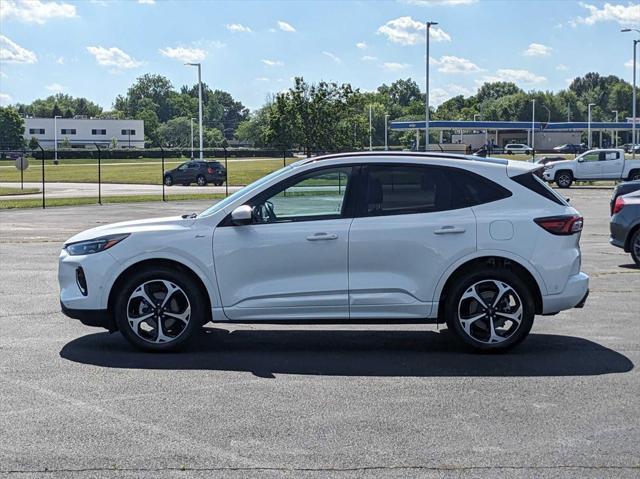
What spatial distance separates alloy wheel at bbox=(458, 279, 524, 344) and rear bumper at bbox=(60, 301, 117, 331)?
9.85 ft

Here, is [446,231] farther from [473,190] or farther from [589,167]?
[589,167]

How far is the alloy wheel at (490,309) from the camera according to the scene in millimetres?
7895

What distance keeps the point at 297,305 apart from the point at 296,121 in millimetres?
49343

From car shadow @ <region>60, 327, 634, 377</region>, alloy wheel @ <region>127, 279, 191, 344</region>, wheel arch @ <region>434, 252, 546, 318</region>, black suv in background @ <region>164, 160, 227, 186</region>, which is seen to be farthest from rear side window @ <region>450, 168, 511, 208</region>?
black suv in background @ <region>164, 160, 227, 186</region>

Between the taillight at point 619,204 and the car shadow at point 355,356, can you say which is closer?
the car shadow at point 355,356

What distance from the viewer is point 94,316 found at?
8008 millimetres

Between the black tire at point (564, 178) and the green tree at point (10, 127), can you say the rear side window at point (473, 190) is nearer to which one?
the black tire at point (564, 178)

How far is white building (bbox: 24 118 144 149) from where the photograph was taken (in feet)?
530

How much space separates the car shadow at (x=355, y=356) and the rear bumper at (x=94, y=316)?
27 cm

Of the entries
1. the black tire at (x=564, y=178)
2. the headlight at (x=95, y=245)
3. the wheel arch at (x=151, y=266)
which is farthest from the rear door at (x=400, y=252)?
the black tire at (x=564, y=178)

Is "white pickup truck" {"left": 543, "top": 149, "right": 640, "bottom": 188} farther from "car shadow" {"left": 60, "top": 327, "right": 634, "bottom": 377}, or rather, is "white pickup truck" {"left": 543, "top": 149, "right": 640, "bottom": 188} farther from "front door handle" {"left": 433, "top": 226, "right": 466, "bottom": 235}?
"front door handle" {"left": 433, "top": 226, "right": 466, "bottom": 235}

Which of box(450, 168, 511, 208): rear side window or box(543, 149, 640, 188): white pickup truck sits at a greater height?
box(543, 149, 640, 188): white pickup truck

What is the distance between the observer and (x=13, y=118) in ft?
482

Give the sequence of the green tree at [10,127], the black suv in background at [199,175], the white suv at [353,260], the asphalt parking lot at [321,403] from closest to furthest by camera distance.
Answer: the asphalt parking lot at [321,403] → the white suv at [353,260] → the black suv in background at [199,175] → the green tree at [10,127]
